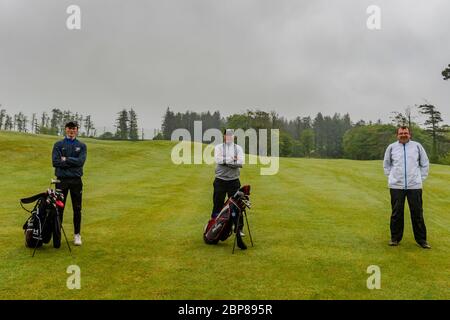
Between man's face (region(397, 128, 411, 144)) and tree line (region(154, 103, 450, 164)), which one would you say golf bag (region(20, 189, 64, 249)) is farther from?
tree line (region(154, 103, 450, 164))

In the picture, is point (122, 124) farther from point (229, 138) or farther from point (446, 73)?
point (229, 138)

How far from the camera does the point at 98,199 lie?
15.9 metres

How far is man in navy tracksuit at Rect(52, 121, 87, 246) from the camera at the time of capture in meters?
9.02

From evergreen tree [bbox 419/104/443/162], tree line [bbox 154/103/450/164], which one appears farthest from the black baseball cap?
evergreen tree [bbox 419/104/443/162]

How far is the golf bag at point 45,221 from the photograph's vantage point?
8656mm

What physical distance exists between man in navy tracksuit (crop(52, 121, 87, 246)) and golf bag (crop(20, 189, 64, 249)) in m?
0.34

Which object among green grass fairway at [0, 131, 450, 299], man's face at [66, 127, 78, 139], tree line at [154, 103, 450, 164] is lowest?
green grass fairway at [0, 131, 450, 299]

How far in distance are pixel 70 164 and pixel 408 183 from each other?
315 inches

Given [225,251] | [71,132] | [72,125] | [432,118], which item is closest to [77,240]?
[71,132]

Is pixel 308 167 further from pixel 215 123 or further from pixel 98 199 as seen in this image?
pixel 215 123

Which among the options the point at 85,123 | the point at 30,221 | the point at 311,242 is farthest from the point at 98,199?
the point at 85,123

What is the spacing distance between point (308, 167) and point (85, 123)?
156 m

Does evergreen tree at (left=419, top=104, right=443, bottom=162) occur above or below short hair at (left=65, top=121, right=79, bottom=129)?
above

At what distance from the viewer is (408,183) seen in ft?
31.7
